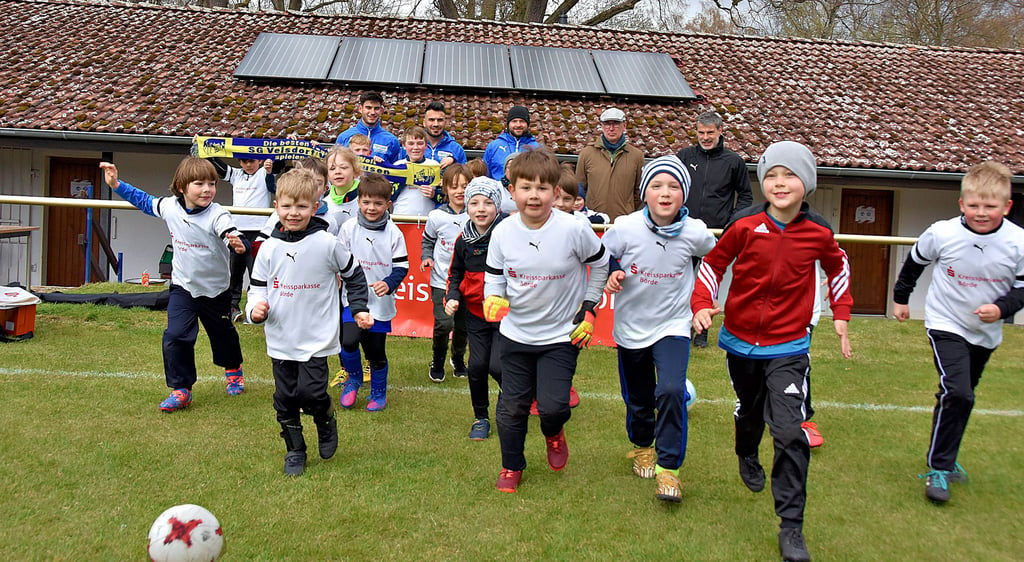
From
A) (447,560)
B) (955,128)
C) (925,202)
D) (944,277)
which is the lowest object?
(447,560)

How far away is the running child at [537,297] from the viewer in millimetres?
4359

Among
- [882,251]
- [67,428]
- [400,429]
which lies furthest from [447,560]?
[882,251]

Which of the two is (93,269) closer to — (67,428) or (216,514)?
(67,428)

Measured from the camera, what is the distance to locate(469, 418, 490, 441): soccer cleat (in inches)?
213

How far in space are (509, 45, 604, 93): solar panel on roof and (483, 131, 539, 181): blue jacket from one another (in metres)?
7.43

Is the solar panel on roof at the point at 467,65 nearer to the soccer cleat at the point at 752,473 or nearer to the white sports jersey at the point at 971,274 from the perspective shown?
the white sports jersey at the point at 971,274

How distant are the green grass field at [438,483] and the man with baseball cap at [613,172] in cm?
221

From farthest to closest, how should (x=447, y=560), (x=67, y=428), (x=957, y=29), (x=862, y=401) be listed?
(x=957, y=29) < (x=862, y=401) < (x=67, y=428) < (x=447, y=560)

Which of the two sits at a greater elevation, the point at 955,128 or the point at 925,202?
the point at 955,128

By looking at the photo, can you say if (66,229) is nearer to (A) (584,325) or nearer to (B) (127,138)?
(B) (127,138)

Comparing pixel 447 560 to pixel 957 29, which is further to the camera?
pixel 957 29

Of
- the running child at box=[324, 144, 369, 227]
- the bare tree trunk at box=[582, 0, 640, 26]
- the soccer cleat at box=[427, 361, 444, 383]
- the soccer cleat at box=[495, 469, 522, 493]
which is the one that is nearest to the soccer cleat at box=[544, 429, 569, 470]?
the soccer cleat at box=[495, 469, 522, 493]

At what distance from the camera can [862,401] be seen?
6.81 meters

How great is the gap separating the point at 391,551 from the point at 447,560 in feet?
0.88
